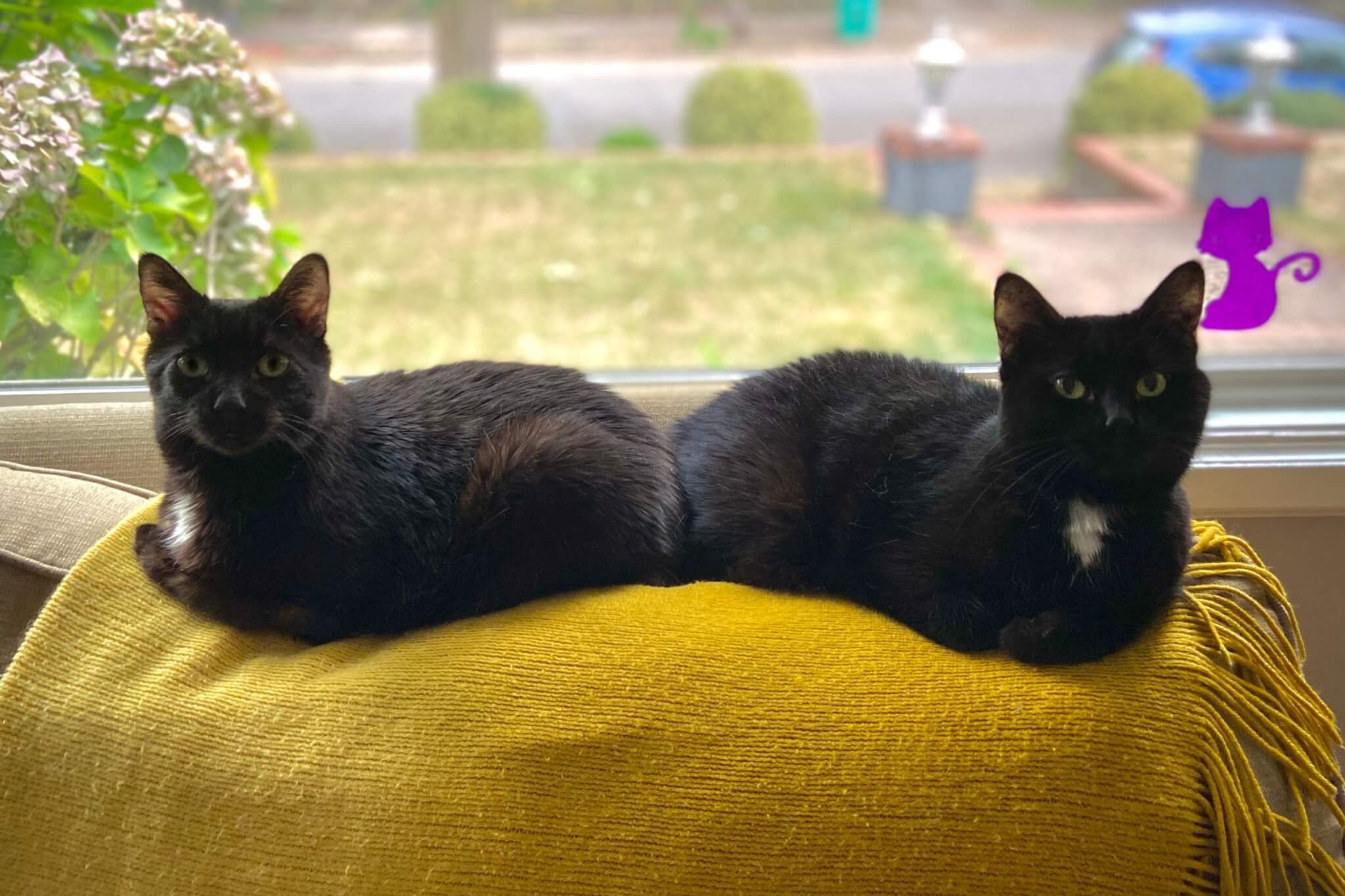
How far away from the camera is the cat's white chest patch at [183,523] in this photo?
1031mm

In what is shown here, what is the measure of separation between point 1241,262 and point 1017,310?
16.2 inches

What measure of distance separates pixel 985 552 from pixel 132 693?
0.73 m

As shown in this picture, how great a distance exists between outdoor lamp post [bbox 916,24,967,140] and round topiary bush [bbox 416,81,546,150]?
777 mm

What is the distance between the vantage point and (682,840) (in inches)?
34.6

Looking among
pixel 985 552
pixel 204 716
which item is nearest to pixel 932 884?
pixel 985 552

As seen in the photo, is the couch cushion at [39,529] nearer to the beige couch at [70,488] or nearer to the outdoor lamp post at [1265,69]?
the beige couch at [70,488]

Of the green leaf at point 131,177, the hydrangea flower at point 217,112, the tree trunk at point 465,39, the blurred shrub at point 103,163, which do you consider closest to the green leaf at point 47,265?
the blurred shrub at point 103,163

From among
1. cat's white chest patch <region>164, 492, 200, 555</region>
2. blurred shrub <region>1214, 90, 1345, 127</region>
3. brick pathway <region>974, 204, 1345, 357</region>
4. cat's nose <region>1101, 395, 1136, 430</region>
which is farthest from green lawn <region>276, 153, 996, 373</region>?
cat's nose <region>1101, 395, 1136, 430</region>

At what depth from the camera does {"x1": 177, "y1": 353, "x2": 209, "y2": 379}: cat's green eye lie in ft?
3.28

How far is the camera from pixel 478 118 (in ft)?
7.73

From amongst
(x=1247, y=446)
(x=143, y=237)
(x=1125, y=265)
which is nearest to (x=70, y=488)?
(x=143, y=237)

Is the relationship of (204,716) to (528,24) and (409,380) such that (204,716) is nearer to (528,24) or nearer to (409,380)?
(409,380)

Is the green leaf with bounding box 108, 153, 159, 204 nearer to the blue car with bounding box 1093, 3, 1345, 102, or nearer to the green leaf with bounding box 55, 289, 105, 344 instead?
the green leaf with bounding box 55, 289, 105, 344

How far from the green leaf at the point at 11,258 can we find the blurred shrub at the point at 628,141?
52.5 inches
